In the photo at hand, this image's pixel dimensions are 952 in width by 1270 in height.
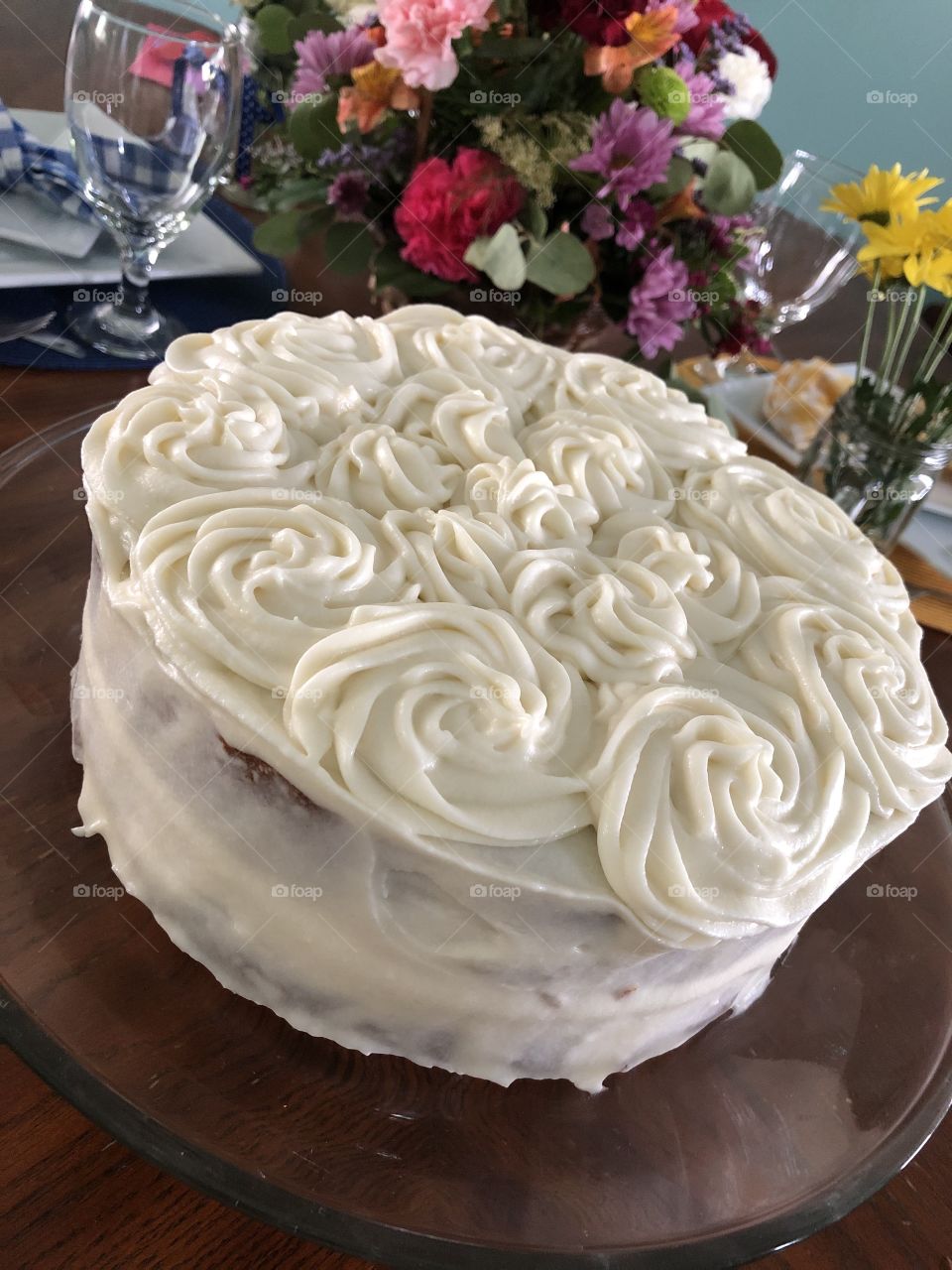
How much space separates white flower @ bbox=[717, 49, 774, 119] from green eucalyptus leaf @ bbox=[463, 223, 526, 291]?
42 centimetres

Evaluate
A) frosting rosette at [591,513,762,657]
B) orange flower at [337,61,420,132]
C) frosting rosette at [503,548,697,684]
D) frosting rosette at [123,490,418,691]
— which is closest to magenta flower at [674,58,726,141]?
orange flower at [337,61,420,132]

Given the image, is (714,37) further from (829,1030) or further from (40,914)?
(40,914)

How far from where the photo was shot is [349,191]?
5.43 ft

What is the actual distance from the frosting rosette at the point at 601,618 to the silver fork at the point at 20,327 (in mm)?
938

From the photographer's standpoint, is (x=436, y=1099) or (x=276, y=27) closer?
(x=436, y=1099)

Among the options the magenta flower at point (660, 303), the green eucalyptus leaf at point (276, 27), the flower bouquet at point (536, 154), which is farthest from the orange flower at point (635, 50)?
the green eucalyptus leaf at point (276, 27)

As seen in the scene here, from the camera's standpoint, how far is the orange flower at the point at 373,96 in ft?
5.00

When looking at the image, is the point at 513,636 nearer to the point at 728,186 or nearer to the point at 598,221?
the point at 598,221

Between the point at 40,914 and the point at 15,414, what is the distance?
775mm

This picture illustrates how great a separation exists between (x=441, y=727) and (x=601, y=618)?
8.3 inches

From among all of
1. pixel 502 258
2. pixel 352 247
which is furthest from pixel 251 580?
pixel 352 247

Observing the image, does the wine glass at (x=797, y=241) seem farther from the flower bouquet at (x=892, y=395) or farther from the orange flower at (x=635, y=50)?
the orange flower at (x=635, y=50)

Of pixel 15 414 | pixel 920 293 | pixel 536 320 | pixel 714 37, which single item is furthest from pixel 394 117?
pixel 920 293

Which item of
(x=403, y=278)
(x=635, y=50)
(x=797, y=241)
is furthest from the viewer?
(x=797, y=241)
